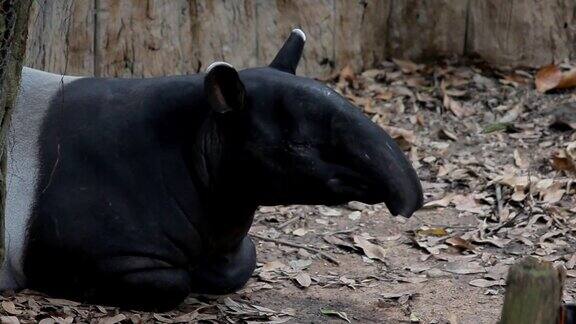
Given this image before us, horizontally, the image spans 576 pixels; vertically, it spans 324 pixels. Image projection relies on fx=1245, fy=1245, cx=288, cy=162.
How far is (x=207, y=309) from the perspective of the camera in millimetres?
5562

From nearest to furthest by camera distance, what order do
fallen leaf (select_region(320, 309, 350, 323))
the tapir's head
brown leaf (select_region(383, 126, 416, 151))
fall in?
1. the tapir's head
2. fallen leaf (select_region(320, 309, 350, 323))
3. brown leaf (select_region(383, 126, 416, 151))

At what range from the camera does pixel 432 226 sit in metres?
7.09

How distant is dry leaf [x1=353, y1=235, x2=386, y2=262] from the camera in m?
6.60

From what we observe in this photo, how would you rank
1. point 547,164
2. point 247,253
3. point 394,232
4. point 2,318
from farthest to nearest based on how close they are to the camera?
point 547,164 < point 394,232 < point 247,253 < point 2,318

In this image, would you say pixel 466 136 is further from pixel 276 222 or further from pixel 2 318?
pixel 2 318

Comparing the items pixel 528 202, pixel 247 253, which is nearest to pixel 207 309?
pixel 247 253

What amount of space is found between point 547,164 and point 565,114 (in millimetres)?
664

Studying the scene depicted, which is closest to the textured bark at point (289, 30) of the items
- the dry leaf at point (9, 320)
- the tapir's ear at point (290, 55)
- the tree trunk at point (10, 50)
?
the tapir's ear at point (290, 55)

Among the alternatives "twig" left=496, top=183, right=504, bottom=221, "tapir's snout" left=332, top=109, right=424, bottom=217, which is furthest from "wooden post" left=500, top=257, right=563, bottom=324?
"twig" left=496, top=183, right=504, bottom=221

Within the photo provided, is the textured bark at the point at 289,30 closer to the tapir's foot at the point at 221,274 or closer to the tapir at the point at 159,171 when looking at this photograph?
the tapir at the point at 159,171

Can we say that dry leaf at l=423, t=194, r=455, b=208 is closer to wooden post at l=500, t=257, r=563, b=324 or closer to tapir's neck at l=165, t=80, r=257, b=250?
tapir's neck at l=165, t=80, r=257, b=250

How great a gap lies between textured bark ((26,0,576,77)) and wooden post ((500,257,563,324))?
413cm

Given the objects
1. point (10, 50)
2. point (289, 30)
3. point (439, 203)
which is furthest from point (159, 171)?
point (289, 30)

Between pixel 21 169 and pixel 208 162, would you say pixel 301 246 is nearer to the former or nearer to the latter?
pixel 208 162
